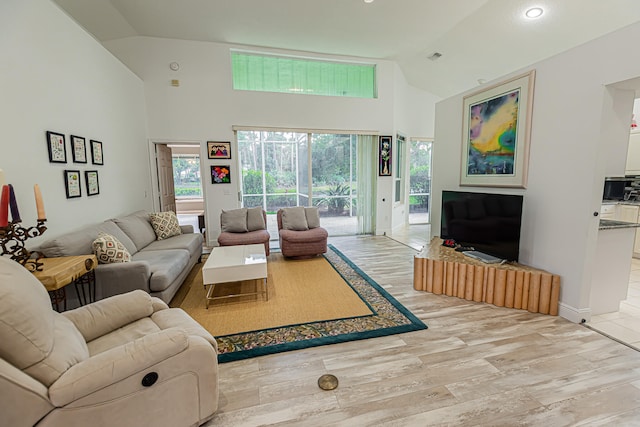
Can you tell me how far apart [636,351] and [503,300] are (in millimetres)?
948

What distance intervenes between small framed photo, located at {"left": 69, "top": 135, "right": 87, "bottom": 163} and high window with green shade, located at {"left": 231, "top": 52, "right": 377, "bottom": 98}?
9.62ft

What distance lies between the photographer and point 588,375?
6.49ft

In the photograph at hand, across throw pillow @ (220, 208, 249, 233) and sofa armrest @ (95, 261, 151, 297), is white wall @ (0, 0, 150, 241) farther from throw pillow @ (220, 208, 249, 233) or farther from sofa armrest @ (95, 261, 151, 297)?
throw pillow @ (220, 208, 249, 233)

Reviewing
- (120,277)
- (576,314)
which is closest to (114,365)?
(120,277)

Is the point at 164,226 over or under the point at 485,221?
under

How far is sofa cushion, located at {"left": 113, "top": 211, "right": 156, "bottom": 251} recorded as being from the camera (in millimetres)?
3629

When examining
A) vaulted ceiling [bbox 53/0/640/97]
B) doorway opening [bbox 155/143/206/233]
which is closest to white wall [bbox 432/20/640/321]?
vaulted ceiling [bbox 53/0/640/97]

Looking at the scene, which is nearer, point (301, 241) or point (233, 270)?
point (233, 270)

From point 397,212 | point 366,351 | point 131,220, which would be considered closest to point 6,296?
point 366,351

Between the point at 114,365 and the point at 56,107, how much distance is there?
2914 mm

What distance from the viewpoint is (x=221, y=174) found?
17.9 ft

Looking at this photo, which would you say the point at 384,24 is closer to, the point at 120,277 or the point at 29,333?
the point at 120,277

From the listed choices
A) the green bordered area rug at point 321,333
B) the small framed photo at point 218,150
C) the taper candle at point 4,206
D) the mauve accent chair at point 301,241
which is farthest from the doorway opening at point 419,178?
the taper candle at point 4,206

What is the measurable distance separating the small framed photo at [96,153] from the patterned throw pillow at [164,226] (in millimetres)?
1016
